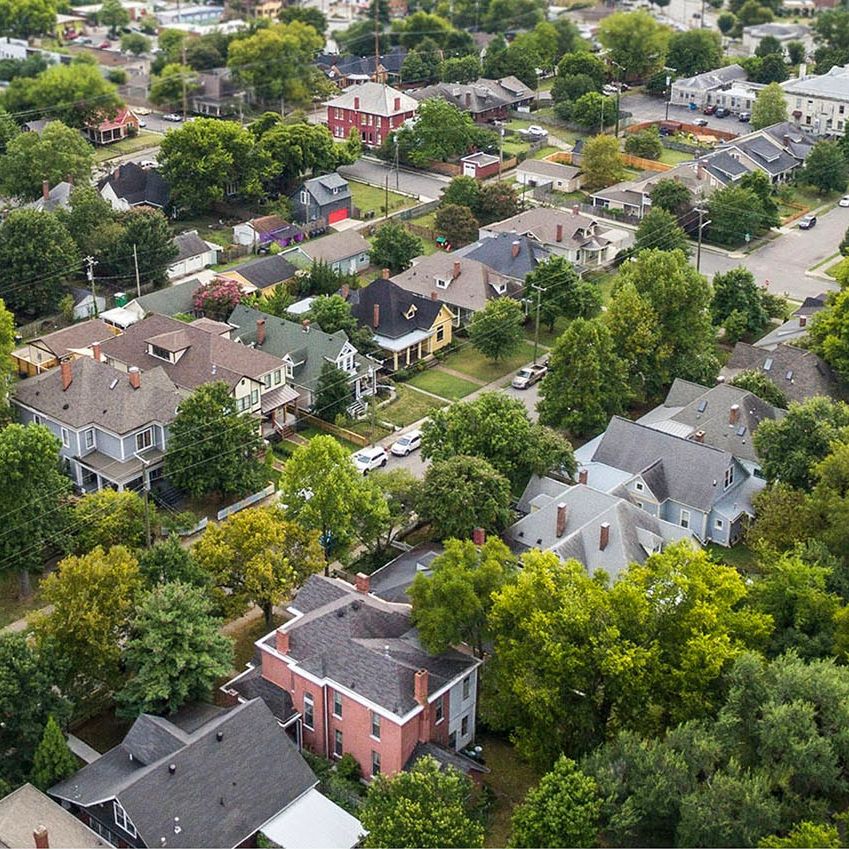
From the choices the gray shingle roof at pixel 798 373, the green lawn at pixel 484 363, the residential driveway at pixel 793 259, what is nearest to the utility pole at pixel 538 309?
the green lawn at pixel 484 363

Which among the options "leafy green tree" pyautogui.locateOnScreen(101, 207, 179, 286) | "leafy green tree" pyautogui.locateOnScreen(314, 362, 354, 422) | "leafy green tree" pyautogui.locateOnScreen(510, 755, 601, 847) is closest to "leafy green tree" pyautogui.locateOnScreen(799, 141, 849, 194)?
"leafy green tree" pyautogui.locateOnScreen(101, 207, 179, 286)

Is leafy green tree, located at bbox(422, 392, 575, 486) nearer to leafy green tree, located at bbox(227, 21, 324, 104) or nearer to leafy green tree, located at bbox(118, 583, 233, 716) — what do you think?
leafy green tree, located at bbox(118, 583, 233, 716)

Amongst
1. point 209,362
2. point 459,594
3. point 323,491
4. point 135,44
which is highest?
point 459,594

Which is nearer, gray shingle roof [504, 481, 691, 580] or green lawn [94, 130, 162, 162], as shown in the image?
gray shingle roof [504, 481, 691, 580]

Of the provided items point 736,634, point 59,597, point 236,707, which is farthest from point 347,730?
point 736,634

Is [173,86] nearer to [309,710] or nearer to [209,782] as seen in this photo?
[309,710]

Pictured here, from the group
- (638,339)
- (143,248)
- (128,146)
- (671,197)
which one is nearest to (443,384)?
(638,339)

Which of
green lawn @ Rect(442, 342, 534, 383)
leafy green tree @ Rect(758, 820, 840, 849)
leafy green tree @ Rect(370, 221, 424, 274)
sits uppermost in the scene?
leafy green tree @ Rect(758, 820, 840, 849)
